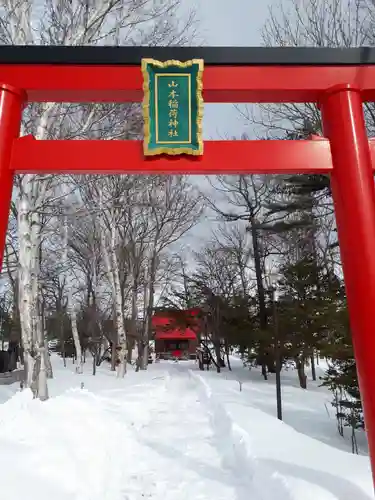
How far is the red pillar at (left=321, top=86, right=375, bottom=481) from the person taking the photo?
3592 millimetres

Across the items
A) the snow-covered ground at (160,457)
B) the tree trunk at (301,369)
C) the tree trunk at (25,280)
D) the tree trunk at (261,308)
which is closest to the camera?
the snow-covered ground at (160,457)

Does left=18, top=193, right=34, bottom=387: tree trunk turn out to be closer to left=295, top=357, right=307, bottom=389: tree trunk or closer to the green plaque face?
the green plaque face

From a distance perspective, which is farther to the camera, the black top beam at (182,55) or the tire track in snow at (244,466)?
the tire track in snow at (244,466)

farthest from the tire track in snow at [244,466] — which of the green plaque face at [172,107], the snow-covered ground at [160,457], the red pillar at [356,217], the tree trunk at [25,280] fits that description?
the tree trunk at [25,280]

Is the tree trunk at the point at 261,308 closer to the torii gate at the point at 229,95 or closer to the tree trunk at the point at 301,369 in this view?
the tree trunk at the point at 301,369

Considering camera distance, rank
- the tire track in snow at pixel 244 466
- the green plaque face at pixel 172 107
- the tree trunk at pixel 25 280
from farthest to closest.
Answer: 1. the tree trunk at pixel 25 280
2. the tire track in snow at pixel 244 466
3. the green plaque face at pixel 172 107

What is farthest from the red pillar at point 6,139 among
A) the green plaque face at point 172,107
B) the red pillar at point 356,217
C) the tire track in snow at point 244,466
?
the tire track in snow at point 244,466

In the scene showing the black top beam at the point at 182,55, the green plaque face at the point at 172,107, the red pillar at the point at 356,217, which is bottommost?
the red pillar at the point at 356,217

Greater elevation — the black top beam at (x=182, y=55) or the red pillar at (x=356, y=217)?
the black top beam at (x=182, y=55)

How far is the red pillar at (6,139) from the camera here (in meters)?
3.79

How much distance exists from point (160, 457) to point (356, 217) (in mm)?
4910

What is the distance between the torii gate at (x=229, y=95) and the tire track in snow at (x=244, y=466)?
2175mm

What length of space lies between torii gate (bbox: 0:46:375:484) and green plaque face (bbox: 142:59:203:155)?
0.39 ft

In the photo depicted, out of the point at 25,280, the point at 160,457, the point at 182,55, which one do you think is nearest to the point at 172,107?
the point at 182,55
